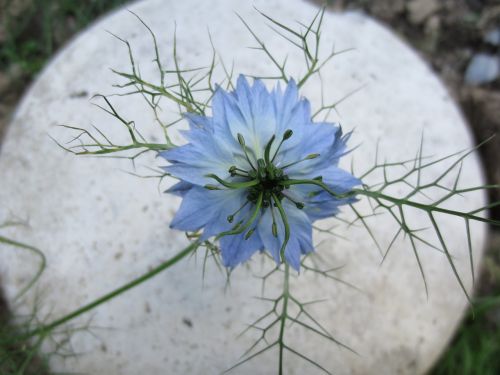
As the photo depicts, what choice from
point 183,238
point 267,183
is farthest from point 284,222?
point 183,238

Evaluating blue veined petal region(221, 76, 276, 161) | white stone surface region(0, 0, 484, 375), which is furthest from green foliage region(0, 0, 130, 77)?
blue veined petal region(221, 76, 276, 161)

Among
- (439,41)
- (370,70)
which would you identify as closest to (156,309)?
(370,70)

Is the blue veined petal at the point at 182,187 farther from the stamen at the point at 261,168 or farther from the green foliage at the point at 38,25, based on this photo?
the green foliage at the point at 38,25

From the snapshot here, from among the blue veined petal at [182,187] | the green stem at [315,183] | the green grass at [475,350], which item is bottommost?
the green grass at [475,350]

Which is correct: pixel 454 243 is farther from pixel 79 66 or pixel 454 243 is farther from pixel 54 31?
pixel 54 31

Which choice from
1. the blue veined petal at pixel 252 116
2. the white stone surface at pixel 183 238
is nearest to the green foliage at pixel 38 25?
the white stone surface at pixel 183 238

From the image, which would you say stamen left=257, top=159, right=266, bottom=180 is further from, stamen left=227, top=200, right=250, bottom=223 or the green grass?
the green grass
